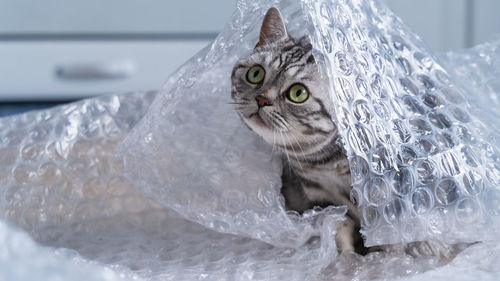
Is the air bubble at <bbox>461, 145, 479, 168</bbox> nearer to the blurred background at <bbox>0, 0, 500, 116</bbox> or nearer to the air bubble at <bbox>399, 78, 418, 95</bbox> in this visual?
the air bubble at <bbox>399, 78, 418, 95</bbox>

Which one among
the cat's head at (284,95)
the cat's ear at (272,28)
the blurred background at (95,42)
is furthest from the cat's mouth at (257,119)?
the blurred background at (95,42)

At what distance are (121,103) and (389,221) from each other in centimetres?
51

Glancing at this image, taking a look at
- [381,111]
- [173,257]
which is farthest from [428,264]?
[173,257]

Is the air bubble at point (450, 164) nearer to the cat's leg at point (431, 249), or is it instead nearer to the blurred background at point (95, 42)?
the cat's leg at point (431, 249)

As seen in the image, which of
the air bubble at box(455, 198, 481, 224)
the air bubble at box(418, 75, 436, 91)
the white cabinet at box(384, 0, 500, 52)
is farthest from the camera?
the white cabinet at box(384, 0, 500, 52)

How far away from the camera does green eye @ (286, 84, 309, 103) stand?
0.69 m

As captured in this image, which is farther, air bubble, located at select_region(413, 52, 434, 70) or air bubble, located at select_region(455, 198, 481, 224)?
air bubble, located at select_region(413, 52, 434, 70)

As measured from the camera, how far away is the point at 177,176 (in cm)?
79

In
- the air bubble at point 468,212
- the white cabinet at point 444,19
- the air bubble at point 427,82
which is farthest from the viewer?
the white cabinet at point 444,19

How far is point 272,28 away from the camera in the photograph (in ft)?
2.45

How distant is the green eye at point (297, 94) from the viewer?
0.69 m

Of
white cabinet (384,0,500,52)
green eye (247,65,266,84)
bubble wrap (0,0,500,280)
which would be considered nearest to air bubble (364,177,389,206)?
bubble wrap (0,0,500,280)

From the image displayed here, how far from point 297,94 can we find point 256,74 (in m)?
0.08

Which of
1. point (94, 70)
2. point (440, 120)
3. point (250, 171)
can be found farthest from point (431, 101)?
point (94, 70)
